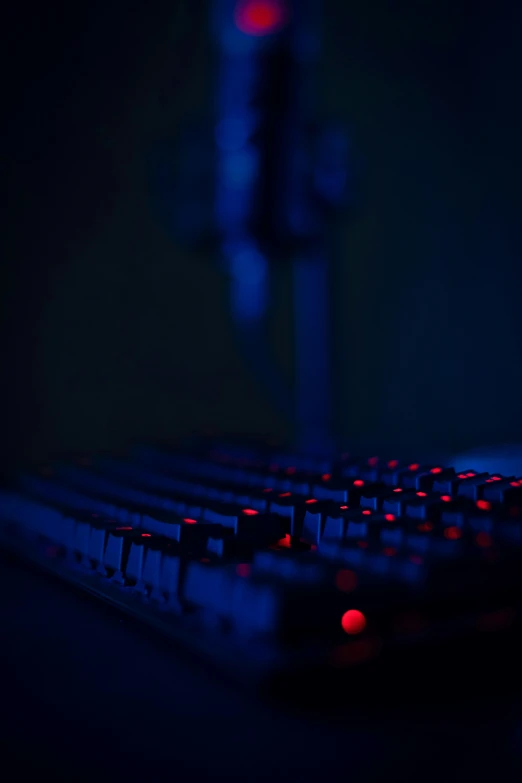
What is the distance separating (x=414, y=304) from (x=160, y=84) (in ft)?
2.09

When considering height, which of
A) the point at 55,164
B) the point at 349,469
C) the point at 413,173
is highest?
the point at 413,173

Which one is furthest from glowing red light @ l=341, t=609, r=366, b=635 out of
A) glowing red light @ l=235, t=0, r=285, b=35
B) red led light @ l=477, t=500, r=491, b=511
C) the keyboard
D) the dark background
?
glowing red light @ l=235, t=0, r=285, b=35

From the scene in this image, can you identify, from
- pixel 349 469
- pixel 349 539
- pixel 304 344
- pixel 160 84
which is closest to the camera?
pixel 349 539

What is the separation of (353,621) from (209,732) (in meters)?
0.09

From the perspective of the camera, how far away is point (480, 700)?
1.15 feet

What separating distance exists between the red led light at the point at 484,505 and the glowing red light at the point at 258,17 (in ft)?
2.94

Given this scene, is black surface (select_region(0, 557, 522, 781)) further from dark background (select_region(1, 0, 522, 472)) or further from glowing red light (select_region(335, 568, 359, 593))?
dark background (select_region(1, 0, 522, 472))

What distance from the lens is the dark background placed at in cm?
108

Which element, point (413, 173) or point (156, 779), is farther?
point (413, 173)

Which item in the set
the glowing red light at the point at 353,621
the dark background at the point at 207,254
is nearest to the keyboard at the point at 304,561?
the glowing red light at the point at 353,621

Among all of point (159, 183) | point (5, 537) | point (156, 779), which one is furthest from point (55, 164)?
point (156, 779)

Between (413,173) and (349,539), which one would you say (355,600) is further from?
(413,173)

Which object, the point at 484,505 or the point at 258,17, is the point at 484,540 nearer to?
the point at 484,505

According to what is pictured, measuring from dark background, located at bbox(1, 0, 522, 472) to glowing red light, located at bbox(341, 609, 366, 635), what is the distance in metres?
0.83
